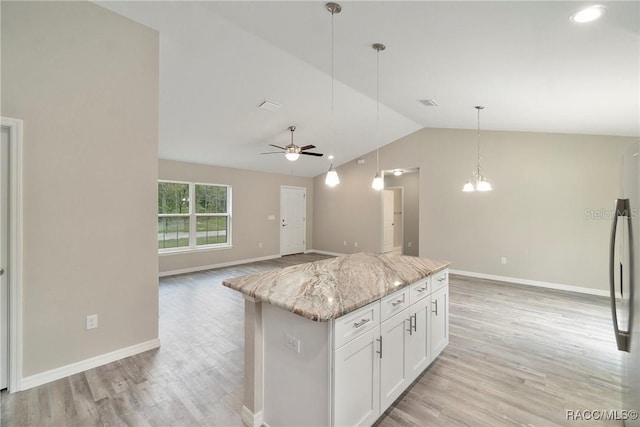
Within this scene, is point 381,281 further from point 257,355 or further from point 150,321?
point 150,321

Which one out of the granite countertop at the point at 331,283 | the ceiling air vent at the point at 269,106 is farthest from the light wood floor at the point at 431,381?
the ceiling air vent at the point at 269,106

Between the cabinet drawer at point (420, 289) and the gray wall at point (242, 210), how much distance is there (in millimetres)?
5398

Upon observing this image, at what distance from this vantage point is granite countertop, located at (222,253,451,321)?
1.57 m

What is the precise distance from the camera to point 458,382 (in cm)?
241

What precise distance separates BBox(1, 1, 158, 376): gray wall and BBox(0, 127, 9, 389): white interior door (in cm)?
11

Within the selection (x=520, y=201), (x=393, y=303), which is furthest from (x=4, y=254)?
(x=520, y=201)

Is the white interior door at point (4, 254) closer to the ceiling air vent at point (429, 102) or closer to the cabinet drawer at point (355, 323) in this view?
the cabinet drawer at point (355, 323)

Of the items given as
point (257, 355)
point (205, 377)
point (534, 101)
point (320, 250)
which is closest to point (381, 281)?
point (257, 355)

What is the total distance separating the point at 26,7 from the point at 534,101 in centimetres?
509

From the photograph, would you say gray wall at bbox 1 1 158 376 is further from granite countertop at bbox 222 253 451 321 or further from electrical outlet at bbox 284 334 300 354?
electrical outlet at bbox 284 334 300 354

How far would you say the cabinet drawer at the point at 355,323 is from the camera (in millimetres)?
1530

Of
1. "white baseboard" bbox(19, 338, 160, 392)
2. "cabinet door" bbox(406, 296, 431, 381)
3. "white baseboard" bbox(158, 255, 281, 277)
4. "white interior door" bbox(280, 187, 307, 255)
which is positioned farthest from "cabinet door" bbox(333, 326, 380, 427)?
"white interior door" bbox(280, 187, 307, 255)

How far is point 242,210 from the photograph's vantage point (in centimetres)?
730

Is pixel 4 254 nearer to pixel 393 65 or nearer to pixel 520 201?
pixel 393 65
